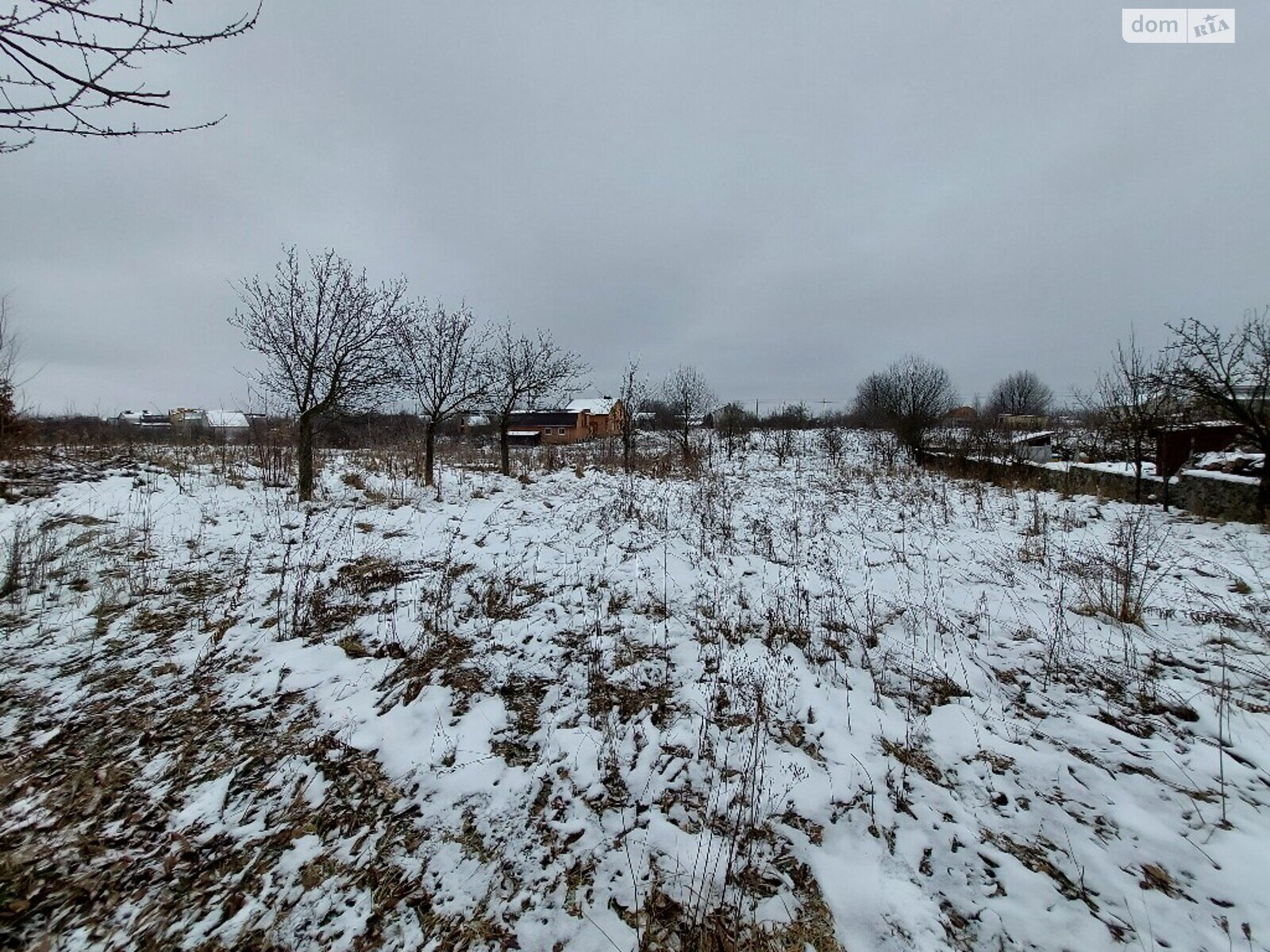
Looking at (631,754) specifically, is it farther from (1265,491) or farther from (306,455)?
(1265,491)

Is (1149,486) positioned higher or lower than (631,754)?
higher

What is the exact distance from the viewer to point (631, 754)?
250 centimetres

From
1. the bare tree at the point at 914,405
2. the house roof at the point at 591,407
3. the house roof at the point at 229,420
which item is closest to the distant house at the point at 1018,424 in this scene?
the bare tree at the point at 914,405

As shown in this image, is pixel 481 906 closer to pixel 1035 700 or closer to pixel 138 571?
pixel 1035 700

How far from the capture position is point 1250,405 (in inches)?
275

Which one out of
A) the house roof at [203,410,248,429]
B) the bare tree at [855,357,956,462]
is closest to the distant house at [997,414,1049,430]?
the bare tree at [855,357,956,462]

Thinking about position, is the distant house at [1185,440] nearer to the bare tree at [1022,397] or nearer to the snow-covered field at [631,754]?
the snow-covered field at [631,754]

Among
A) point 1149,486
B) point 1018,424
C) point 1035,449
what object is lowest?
point 1149,486

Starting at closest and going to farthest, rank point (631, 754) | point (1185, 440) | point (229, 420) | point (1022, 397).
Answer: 1. point (631, 754)
2. point (1185, 440)
3. point (229, 420)
4. point (1022, 397)

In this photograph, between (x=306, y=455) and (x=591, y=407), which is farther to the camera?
(x=591, y=407)

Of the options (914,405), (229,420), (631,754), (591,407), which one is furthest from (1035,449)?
(591,407)

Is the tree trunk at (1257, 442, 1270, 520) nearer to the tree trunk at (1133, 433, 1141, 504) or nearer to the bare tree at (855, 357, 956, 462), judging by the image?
the tree trunk at (1133, 433, 1141, 504)

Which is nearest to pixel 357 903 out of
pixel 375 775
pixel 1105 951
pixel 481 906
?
pixel 481 906

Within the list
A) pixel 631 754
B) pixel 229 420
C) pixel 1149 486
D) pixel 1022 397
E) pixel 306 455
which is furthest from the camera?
pixel 1022 397
